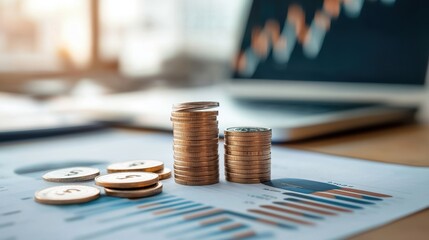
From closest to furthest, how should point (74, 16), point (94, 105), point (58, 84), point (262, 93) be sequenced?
point (94, 105), point (262, 93), point (58, 84), point (74, 16)

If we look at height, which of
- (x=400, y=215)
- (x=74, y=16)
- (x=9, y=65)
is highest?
(x=74, y=16)

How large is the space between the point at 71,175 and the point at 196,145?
7.1 inches

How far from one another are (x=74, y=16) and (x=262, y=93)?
1.33 metres

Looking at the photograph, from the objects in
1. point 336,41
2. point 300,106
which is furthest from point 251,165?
point 336,41

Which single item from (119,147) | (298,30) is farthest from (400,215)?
(298,30)

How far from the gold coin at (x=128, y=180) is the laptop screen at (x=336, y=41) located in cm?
94

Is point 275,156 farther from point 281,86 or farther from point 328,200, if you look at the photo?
point 281,86

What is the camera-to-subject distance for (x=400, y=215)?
599mm

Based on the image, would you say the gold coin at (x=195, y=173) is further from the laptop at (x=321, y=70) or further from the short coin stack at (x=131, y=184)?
the laptop at (x=321, y=70)

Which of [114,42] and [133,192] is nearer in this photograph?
[133,192]

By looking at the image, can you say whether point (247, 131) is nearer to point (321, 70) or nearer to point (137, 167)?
point (137, 167)

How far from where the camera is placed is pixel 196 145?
779mm

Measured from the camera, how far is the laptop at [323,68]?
1.33 metres

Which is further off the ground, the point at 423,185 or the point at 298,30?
the point at 298,30
